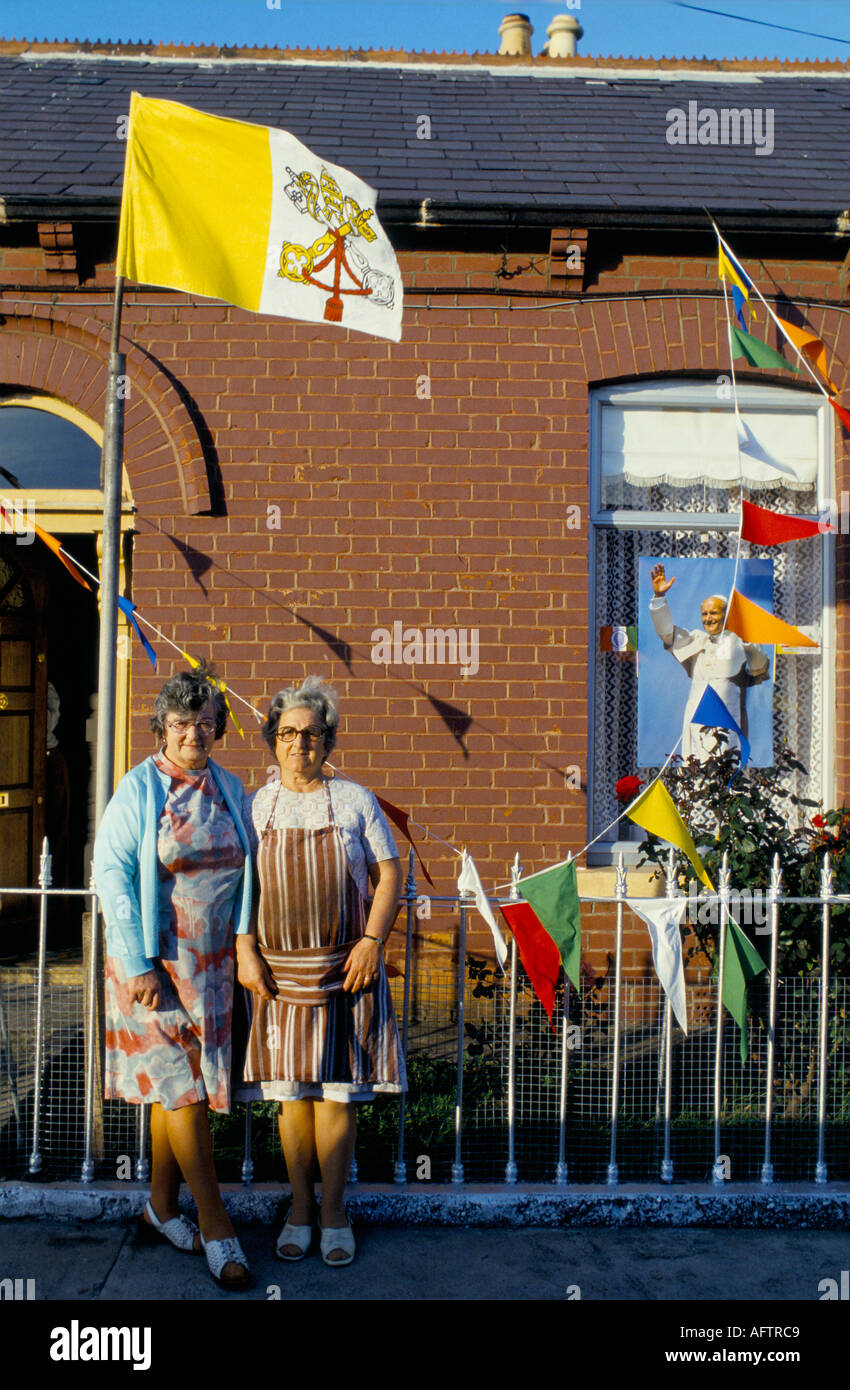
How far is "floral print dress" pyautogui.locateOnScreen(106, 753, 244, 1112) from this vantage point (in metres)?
3.14

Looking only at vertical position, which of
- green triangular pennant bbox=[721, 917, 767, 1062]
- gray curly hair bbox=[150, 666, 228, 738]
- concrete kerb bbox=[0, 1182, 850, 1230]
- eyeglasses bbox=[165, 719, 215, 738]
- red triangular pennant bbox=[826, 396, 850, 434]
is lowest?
concrete kerb bbox=[0, 1182, 850, 1230]

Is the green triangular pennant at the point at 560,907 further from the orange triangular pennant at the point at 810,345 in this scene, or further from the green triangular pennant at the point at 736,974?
the orange triangular pennant at the point at 810,345

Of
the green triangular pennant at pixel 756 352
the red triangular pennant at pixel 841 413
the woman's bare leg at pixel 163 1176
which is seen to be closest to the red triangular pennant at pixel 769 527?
the red triangular pennant at pixel 841 413

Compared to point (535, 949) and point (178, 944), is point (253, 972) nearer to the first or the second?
point (178, 944)

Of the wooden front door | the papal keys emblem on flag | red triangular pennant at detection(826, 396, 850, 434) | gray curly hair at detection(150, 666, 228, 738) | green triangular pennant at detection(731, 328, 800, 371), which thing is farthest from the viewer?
the wooden front door

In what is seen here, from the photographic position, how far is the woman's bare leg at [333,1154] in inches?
128

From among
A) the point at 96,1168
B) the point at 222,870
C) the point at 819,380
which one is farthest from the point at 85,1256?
the point at 819,380

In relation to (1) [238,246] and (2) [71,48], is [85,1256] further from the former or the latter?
(2) [71,48]

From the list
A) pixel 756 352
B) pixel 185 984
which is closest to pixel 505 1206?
pixel 185 984

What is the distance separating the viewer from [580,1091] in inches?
171

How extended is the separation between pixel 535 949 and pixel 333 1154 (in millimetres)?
959

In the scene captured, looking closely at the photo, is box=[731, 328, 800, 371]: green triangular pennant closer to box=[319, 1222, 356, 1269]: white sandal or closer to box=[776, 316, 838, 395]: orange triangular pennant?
box=[776, 316, 838, 395]: orange triangular pennant

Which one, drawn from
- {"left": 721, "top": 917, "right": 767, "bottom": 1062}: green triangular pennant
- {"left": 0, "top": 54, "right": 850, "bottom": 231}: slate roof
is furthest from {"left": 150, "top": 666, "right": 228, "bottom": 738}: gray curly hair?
{"left": 0, "top": 54, "right": 850, "bottom": 231}: slate roof

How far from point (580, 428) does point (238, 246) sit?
2.72 m
